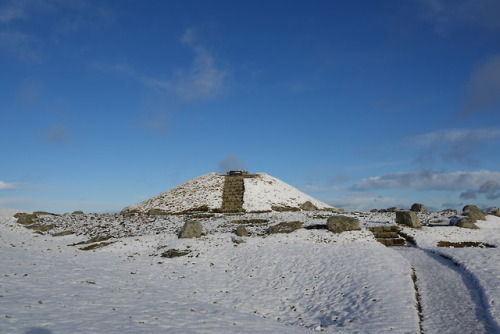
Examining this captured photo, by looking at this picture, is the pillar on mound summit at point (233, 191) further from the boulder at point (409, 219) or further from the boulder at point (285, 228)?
the boulder at point (409, 219)

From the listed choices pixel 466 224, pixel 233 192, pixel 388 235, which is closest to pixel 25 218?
pixel 233 192

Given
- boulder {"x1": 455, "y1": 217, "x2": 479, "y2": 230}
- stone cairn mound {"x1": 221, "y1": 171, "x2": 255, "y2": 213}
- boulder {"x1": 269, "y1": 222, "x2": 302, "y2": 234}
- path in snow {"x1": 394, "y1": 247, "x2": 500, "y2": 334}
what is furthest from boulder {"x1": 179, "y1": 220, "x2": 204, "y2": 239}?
boulder {"x1": 455, "y1": 217, "x2": 479, "y2": 230}

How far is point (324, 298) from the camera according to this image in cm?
2081

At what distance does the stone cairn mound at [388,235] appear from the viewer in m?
32.7

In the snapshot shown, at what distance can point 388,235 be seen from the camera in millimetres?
33906

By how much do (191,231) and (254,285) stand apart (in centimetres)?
1392

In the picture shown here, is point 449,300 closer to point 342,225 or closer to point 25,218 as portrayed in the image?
point 342,225

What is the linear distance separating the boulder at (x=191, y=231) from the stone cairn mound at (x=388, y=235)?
697 inches

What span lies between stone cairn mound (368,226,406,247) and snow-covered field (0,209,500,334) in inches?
42.6

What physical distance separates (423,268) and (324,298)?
29.8 ft

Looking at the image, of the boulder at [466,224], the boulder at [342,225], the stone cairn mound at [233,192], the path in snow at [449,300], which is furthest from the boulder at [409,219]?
the stone cairn mound at [233,192]

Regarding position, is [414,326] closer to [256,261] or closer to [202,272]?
[256,261]

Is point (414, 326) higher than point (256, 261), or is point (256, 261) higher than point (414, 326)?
point (256, 261)

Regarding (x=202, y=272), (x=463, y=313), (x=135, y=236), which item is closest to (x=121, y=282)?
(x=202, y=272)
